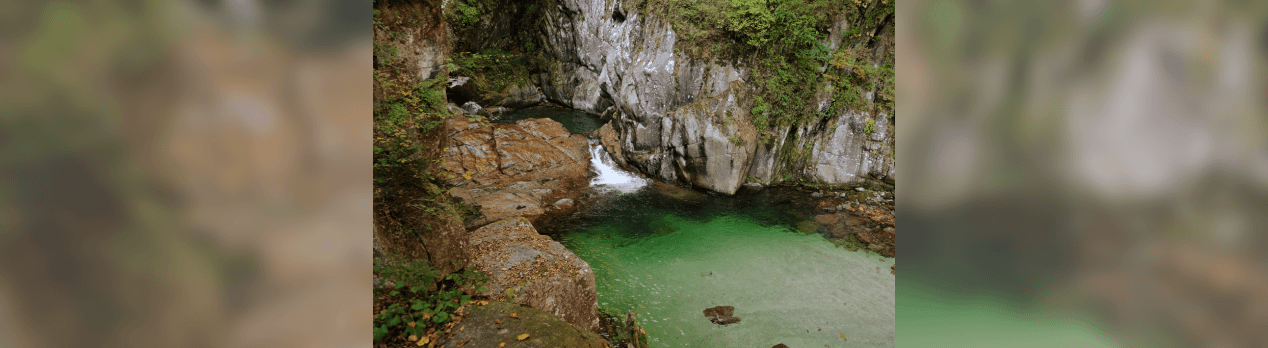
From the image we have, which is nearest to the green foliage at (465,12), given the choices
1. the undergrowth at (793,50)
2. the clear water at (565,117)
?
the clear water at (565,117)

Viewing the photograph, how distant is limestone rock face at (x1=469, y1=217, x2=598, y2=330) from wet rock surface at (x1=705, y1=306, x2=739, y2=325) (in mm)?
2052

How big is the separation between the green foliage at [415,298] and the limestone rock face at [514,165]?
5873 millimetres

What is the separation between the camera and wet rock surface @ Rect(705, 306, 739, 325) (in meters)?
6.74

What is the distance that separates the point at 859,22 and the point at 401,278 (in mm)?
13054

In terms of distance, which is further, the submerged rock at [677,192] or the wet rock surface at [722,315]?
the submerged rock at [677,192]

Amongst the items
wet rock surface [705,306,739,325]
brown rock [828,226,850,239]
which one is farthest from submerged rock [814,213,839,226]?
wet rock surface [705,306,739,325]

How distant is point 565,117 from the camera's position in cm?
1830

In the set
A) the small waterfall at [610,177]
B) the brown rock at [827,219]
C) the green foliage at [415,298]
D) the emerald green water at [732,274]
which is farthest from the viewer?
the small waterfall at [610,177]

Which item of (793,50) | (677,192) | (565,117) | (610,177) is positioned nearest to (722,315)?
(677,192)

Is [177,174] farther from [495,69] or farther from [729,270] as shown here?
[495,69]

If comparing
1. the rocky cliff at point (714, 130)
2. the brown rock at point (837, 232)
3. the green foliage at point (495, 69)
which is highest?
the green foliage at point (495, 69)

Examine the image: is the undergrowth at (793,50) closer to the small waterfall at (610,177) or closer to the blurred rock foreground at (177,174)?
the small waterfall at (610,177)

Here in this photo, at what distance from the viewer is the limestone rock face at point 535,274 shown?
4914 mm

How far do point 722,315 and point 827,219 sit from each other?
206 inches
